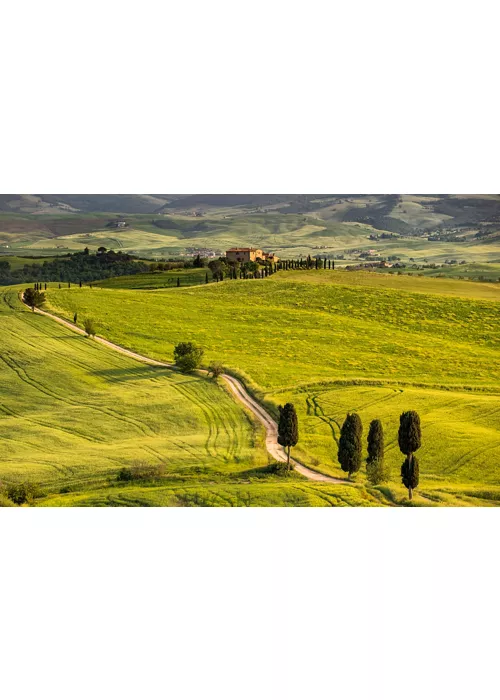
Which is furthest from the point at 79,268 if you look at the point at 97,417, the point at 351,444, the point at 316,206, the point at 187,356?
the point at 351,444

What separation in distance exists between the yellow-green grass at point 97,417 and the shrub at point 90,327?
174 millimetres

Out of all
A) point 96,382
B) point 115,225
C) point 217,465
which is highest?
point 115,225

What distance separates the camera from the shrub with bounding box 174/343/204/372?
613 inches

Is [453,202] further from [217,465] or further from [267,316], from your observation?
[217,465]

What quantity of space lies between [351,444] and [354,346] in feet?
8.46

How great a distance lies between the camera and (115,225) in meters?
18.0

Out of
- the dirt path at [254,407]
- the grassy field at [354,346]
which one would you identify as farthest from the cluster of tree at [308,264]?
the dirt path at [254,407]

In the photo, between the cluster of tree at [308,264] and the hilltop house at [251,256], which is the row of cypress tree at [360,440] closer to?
the cluster of tree at [308,264]

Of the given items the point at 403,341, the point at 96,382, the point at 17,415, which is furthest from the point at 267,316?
the point at 17,415

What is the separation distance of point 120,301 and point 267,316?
361 centimetres

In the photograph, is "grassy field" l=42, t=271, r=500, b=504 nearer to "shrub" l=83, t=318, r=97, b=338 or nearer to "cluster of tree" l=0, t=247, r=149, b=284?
"shrub" l=83, t=318, r=97, b=338

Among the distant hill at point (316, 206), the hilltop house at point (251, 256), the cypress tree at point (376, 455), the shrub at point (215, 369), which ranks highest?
the distant hill at point (316, 206)

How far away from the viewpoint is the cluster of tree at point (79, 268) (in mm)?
16594

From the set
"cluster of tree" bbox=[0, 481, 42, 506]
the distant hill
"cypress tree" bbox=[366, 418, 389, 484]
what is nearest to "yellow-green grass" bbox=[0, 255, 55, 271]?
the distant hill
